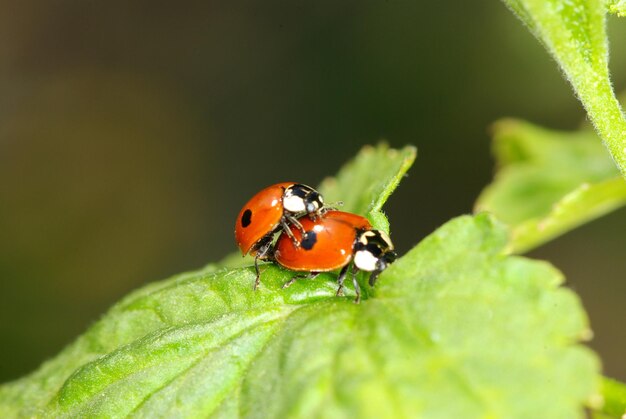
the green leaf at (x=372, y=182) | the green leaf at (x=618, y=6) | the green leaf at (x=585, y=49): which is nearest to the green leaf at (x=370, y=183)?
the green leaf at (x=372, y=182)

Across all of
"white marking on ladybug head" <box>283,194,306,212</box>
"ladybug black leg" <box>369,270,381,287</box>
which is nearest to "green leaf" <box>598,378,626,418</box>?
"ladybug black leg" <box>369,270,381,287</box>

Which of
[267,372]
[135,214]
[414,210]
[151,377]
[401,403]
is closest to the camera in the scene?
[401,403]

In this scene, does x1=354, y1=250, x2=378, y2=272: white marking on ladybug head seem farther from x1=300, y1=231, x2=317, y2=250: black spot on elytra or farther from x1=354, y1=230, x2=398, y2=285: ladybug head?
x1=300, y1=231, x2=317, y2=250: black spot on elytra

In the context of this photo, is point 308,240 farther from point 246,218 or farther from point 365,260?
point 246,218

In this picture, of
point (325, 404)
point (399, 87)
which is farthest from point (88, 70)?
point (325, 404)

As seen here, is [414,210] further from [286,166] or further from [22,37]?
[22,37]
